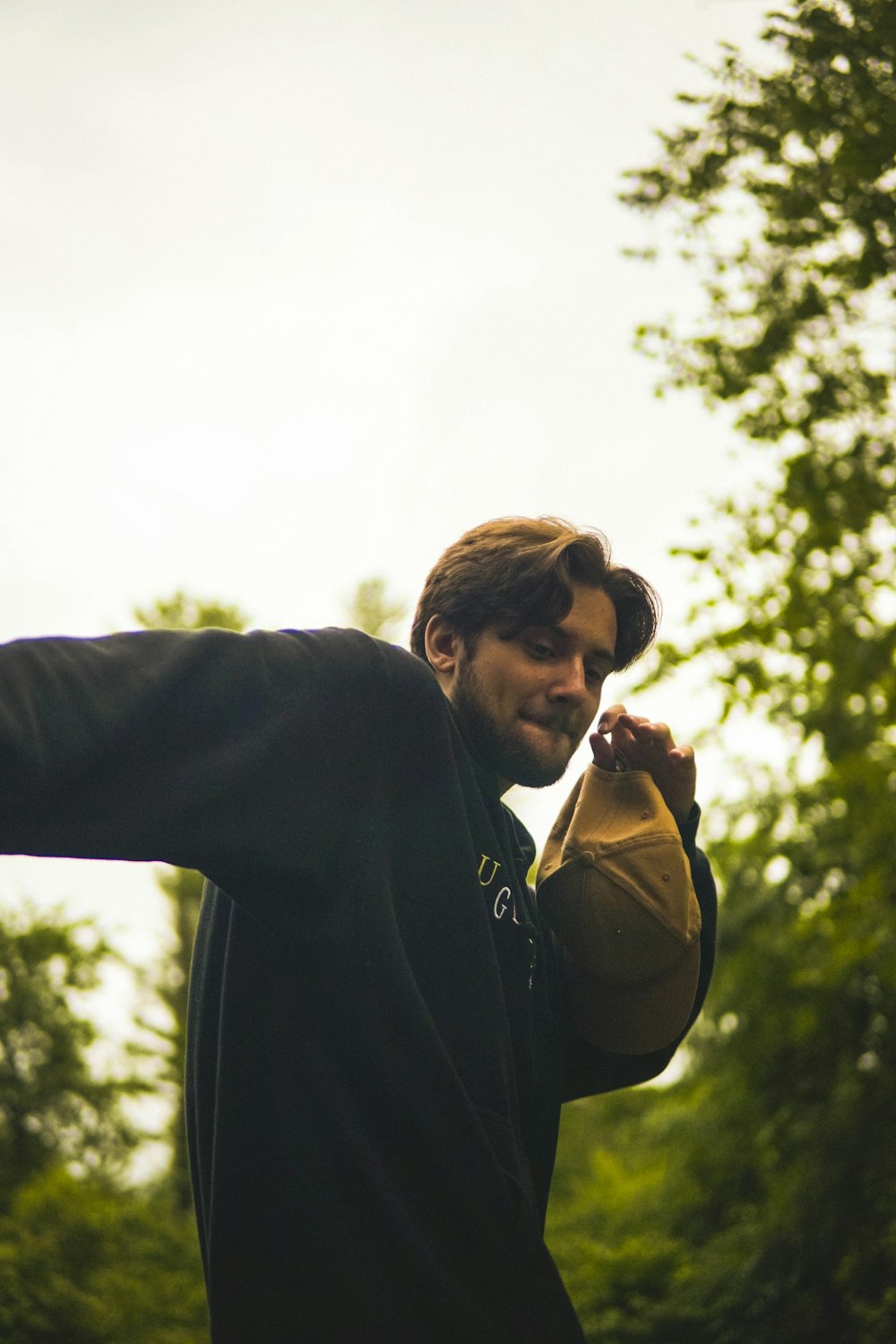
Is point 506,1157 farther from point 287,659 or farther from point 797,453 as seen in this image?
point 797,453

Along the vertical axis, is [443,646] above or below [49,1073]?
above

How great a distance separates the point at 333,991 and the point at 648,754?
2.84 feet

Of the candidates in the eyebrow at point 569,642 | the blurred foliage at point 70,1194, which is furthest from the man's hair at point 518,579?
the blurred foliage at point 70,1194

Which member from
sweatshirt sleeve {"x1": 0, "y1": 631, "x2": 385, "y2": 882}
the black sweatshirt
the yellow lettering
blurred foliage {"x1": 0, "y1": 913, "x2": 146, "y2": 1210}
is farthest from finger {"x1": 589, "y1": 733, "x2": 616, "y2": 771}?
blurred foliage {"x1": 0, "y1": 913, "x2": 146, "y2": 1210}

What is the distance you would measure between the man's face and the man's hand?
0.10 meters

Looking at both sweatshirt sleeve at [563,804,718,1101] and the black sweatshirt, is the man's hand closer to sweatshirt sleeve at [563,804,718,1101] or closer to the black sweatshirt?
sweatshirt sleeve at [563,804,718,1101]

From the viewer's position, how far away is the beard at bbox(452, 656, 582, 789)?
194 centimetres

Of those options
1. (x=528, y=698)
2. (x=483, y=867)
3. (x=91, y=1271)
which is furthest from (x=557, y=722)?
(x=91, y=1271)

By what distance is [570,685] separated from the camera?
6.43ft

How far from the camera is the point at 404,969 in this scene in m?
1.55

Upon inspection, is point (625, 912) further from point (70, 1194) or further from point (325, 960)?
point (70, 1194)

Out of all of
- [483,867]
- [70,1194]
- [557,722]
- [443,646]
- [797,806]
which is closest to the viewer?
[483,867]

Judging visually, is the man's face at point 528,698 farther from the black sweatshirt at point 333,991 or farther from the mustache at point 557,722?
the black sweatshirt at point 333,991

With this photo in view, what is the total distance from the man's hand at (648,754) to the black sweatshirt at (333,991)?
478 mm
